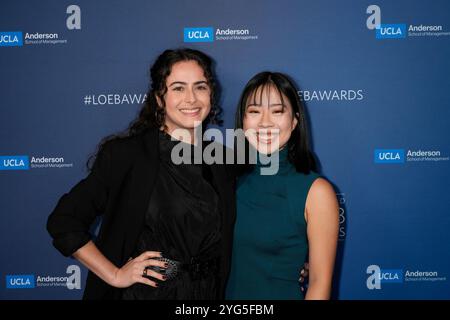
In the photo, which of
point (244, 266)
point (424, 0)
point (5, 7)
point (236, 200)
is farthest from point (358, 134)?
point (5, 7)

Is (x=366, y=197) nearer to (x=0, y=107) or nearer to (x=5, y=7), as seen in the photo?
(x=0, y=107)

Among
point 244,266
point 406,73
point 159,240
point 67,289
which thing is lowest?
point 67,289

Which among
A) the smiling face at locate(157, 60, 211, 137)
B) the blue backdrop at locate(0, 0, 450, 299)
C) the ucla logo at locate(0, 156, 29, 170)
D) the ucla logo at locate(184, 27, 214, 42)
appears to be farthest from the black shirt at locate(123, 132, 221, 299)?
the ucla logo at locate(0, 156, 29, 170)

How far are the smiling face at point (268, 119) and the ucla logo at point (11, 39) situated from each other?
1607 millimetres

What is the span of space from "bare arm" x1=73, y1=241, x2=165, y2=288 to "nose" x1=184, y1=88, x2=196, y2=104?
68cm

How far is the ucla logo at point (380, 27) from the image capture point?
8.36 feet

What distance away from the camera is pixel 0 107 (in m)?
2.59

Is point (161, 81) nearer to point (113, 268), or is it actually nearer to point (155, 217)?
point (155, 217)

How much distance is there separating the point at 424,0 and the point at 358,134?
0.91 metres

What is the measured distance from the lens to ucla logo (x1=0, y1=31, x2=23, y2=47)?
8.49 feet

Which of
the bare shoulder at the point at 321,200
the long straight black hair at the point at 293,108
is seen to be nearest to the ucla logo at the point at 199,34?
the long straight black hair at the point at 293,108

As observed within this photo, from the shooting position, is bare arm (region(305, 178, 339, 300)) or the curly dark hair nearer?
bare arm (region(305, 178, 339, 300))

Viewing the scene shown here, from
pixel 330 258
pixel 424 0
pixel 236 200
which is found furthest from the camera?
pixel 424 0

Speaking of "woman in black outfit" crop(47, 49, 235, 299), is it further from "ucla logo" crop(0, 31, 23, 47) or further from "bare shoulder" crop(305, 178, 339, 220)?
"ucla logo" crop(0, 31, 23, 47)
